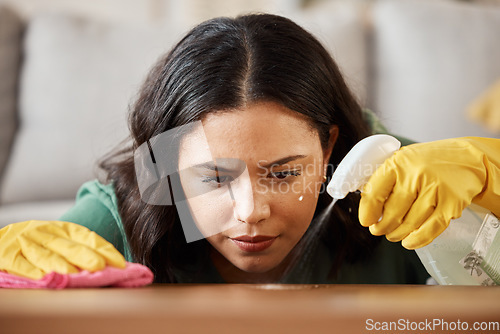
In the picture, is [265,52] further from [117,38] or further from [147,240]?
[117,38]

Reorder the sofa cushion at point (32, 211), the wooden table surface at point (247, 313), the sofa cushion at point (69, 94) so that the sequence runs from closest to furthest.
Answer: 1. the wooden table surface at point (247, 313)
2. the sofa cushion at point (32, 211)
3. the sofa cushion at point (69, 94)

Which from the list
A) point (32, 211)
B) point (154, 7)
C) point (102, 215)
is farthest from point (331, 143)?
point (154, 7)

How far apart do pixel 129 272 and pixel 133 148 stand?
370mm

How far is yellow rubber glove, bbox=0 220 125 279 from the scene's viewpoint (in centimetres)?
52

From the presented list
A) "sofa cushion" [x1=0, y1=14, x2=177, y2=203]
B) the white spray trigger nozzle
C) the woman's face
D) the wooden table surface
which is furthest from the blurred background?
the wooden table surface

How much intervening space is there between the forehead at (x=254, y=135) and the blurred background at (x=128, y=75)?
0.80 metres

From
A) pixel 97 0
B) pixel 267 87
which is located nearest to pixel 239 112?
pixel 267 87

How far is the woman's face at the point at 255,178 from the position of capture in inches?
26.3

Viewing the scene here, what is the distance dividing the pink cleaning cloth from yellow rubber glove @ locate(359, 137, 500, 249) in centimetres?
26

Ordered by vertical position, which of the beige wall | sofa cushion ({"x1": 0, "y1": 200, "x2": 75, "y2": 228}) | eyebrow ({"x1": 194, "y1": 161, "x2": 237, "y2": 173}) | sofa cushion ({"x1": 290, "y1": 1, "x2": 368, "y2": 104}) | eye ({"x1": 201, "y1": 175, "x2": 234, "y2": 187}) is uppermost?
the beige wall

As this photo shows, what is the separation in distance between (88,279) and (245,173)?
0.81 ft

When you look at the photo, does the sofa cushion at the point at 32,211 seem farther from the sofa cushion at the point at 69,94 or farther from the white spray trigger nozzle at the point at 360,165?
the white spray trigger nozzle at the point at 360,165

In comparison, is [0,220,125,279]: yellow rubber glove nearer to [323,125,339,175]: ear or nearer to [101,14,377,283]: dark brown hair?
[101,14,377,283]: dark brown hair

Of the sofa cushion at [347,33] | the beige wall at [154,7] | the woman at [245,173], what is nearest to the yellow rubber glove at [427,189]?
the woman at [245,173]
